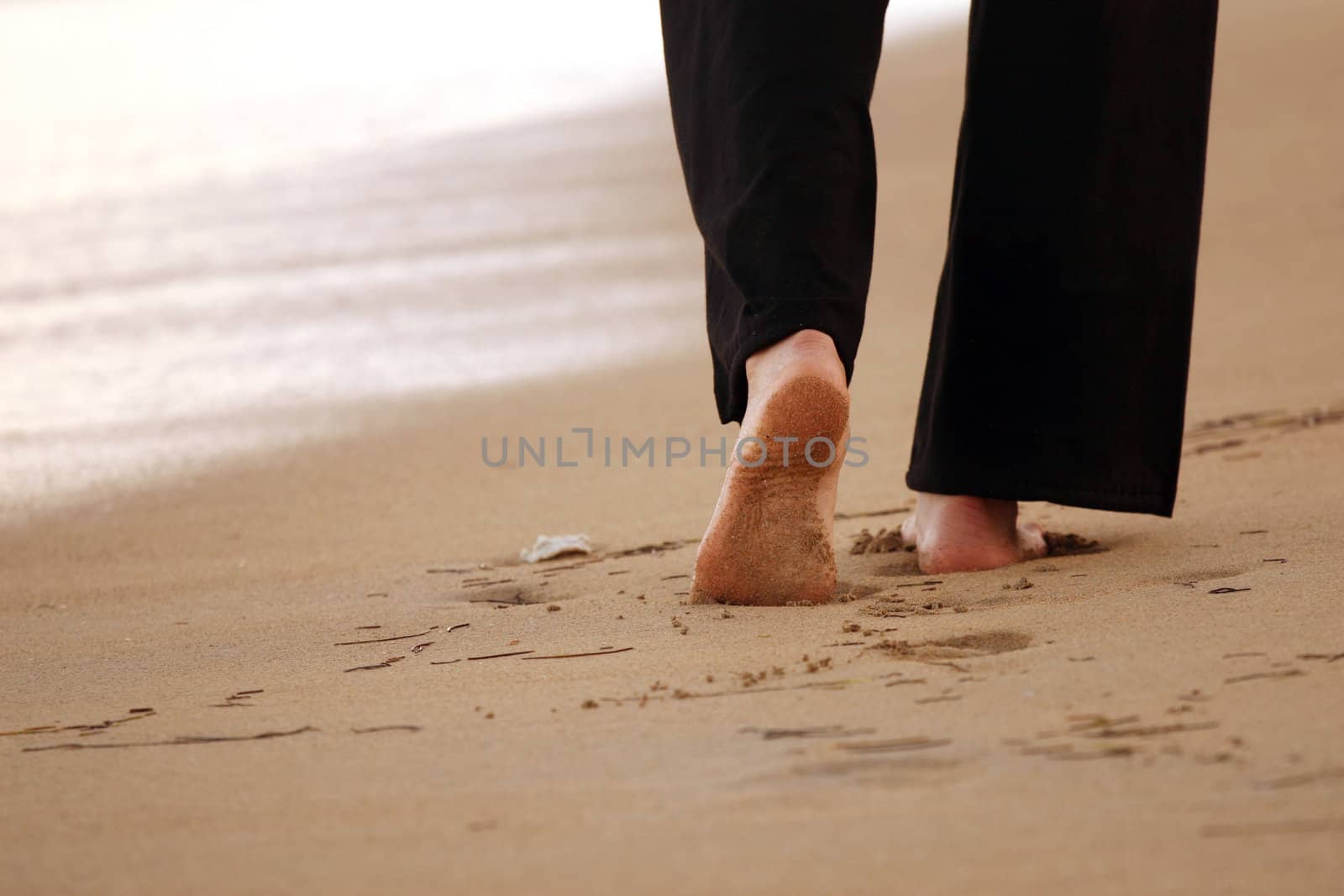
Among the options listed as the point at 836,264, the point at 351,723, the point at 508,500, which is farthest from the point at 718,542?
the point at 508,500

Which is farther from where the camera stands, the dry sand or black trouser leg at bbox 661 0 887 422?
black trouser leg at bbox 661 0 887 422

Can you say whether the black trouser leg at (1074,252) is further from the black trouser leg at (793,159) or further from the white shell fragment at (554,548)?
the white shell fragment at (554,548)

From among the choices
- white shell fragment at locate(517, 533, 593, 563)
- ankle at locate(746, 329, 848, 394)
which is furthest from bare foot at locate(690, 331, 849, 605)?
white shell fragment at locate(517, 533, 593, 563)

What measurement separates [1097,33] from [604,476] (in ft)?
3.76

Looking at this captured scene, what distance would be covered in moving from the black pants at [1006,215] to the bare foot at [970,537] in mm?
36

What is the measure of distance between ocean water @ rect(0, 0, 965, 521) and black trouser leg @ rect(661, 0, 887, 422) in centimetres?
147

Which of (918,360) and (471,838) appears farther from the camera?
(918,360)

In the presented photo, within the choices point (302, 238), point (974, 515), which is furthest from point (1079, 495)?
point (302, 238)

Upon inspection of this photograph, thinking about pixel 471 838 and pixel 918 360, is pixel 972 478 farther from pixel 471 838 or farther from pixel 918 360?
pixel 918 360

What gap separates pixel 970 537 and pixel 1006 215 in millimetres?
383

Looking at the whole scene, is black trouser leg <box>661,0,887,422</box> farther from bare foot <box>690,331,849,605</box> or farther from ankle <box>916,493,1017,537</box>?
ankle <box>916,493,1017,537</box>

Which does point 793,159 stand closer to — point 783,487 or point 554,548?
point 783,487

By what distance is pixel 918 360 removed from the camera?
119 inches

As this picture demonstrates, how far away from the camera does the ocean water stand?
3.06 metres
